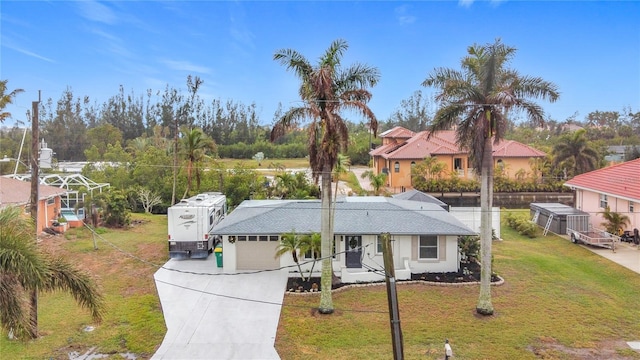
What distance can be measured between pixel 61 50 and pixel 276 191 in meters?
18.5

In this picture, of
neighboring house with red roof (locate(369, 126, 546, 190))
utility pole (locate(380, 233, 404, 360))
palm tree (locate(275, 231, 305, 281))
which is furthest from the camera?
neighboring house with red roof (locate(369, 126, 546, 190))

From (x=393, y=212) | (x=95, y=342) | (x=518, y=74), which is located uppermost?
(x=518, y=74)

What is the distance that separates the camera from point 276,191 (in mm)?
29422

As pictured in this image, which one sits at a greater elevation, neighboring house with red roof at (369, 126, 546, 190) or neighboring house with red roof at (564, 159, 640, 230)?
neighboring house with red roof at (369, 126, 546, 190)

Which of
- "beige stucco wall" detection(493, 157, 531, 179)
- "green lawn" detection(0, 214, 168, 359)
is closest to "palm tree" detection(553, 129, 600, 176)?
"beige stucco wall" detection(493, 157, 531, 179)

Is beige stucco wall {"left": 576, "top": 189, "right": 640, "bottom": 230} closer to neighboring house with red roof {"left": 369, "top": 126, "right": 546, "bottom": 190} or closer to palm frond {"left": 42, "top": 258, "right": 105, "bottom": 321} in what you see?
neighboring house with red roof {"left": 369, "top": 126, "right": 546, "bottom": 190}

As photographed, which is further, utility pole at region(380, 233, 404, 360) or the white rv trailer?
the white rv trailer

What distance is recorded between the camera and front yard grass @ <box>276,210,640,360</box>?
11.0 m

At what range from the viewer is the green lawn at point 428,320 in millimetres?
11023

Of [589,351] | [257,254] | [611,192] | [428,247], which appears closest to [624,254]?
[611,192]

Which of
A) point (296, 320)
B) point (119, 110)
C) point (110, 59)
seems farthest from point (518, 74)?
point (119, 110)

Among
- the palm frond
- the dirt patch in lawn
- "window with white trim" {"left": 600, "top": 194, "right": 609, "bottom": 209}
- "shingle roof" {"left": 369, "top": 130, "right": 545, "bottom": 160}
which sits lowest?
the dirt patch in lawn

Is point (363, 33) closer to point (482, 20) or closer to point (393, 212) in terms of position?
point (482, 20)

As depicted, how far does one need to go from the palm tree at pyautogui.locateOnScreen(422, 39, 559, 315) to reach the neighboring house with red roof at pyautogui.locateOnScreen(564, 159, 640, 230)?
1193 centimetres
